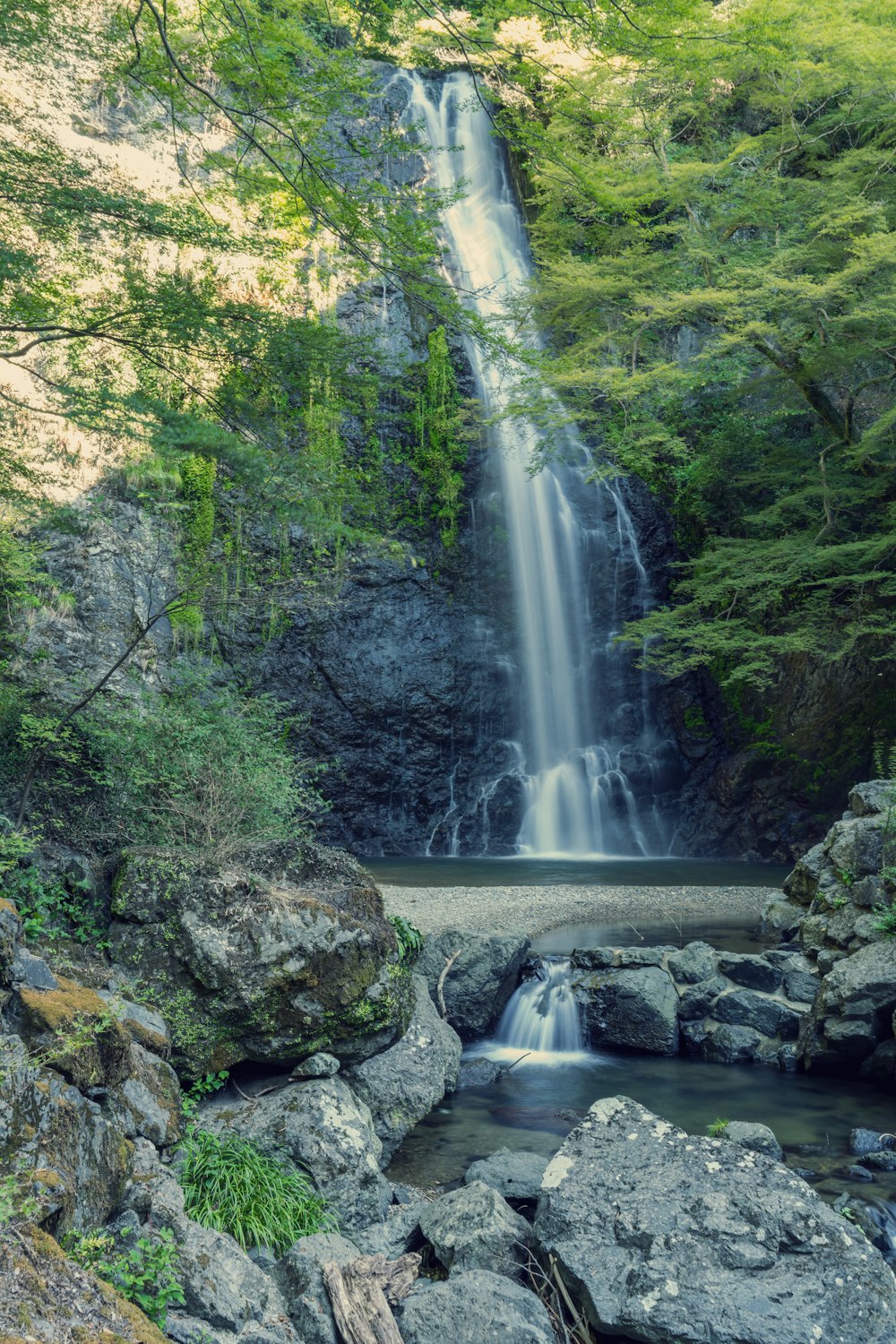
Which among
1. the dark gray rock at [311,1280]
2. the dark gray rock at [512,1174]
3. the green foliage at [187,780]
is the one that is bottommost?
the dark gray rock at [512,1174]

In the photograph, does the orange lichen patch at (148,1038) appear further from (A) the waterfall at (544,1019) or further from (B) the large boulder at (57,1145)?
(A) the waterfall at (544,1019)

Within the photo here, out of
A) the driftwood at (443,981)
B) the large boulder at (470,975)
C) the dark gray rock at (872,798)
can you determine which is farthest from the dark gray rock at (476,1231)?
the dark gray rock at (872,798)

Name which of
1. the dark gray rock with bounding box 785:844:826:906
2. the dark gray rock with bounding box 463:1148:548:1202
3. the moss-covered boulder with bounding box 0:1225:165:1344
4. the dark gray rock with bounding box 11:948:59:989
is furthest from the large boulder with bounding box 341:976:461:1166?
the dark gray rock with bounding box 785:844:826:906

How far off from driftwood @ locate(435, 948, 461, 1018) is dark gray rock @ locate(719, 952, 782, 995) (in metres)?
2.27

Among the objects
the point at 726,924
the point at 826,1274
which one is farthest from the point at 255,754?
the point at 726,924

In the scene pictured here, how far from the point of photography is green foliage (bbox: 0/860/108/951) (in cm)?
486

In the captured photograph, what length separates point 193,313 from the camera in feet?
21.0

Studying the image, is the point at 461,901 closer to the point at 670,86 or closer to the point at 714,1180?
the point at 714,1180

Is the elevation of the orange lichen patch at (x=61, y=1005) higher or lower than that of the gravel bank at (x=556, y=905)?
higher

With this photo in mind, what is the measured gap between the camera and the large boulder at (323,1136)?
449 centimetres

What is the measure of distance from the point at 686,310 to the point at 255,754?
1058cm

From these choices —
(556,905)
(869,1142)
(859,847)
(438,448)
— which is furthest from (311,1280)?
(438,448)

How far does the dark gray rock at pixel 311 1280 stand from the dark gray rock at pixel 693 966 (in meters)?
4.46

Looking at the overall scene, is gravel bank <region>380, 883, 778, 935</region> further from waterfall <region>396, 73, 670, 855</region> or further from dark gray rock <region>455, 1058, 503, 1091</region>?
waterfall <region>396, 73, 670, 855</region>
